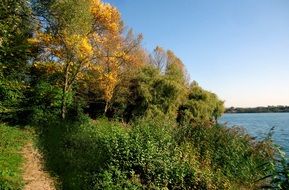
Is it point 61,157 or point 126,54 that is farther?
point 126,54

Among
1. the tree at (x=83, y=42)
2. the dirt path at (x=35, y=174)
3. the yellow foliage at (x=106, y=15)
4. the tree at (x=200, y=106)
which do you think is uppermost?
the yellow foliage at (x=106, y=15)

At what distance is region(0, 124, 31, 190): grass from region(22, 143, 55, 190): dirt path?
24 cm

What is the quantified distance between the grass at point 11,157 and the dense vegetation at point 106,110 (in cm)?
118

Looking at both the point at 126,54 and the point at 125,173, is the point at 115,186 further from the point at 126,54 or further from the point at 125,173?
the point at 126,54

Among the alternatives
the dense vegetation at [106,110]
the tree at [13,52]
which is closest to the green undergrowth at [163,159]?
the dense vegetation at [106,110]

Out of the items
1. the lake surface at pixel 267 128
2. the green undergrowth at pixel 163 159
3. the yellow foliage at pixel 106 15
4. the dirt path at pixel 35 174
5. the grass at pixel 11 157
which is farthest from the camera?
the yellow foliage at pixel 106 15

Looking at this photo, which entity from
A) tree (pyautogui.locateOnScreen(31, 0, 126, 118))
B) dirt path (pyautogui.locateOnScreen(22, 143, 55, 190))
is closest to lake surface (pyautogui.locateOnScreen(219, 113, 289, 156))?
dirt path (pyautogui.locateOnScreen(22, 143, 55, 190))

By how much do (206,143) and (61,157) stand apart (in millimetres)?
6156

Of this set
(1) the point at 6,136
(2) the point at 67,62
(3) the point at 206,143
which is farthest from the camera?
(2) the point at 67,62

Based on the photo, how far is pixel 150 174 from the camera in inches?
455

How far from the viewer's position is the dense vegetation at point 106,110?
11656mm

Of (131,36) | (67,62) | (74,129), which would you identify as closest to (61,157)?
(74,129)

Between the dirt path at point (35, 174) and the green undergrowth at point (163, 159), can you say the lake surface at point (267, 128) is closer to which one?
the green undergrowth at point (163, 159)

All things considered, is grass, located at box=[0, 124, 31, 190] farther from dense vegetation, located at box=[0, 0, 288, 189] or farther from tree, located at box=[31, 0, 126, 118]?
tree, located at box=[31, 0, 126, 118]
